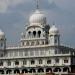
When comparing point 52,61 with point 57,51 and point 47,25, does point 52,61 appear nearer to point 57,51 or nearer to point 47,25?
point 57,51

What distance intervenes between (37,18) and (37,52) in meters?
8.75

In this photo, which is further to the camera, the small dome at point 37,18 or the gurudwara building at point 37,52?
the small dome at point 37,18

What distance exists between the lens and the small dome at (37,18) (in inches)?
4749

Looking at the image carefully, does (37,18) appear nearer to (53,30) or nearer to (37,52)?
(53,30)

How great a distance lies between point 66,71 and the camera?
110 m

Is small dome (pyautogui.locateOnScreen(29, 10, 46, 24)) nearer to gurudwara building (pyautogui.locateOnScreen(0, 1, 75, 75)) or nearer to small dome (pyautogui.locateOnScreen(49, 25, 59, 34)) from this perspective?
gurudwara building (pyautogui.locateOnScreen(0, 1, 75, 75))

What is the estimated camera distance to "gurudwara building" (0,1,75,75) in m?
113

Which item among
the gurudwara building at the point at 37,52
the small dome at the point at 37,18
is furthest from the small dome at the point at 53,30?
the small dome at the point at 37,18

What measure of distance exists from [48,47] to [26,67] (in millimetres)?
6639

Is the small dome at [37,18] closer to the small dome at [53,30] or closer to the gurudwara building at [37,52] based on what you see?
the gurudwara building at [37,52]

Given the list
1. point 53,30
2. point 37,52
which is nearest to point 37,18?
point 53,30

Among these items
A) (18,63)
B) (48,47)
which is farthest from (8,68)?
(48,47)

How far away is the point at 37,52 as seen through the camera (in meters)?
117

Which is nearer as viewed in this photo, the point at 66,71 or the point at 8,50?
the point at 66,71
